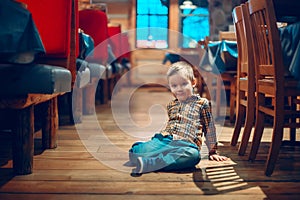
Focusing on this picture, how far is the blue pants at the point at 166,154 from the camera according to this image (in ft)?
5.64

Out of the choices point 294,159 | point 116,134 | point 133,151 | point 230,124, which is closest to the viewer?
point 133,151

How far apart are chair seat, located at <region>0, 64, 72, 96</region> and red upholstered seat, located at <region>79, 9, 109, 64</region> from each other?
89.3 inches

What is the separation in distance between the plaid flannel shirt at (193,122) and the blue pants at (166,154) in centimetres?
6

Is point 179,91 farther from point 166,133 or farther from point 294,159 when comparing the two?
point 294,159

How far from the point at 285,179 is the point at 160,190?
22.0 inches

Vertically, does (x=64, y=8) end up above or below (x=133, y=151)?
above

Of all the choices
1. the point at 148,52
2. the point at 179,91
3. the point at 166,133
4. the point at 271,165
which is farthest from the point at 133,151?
the point at 148,52

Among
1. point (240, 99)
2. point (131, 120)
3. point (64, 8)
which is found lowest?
point (131, 120)

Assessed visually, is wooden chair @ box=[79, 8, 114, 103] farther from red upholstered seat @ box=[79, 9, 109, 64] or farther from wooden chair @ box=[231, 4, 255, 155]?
wooden chair @ box=[231, 4, 255, 155]

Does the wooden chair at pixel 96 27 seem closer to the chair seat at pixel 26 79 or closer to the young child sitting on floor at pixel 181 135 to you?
the young child sitting on floor at pixel 181 135

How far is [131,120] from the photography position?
11.0 ft

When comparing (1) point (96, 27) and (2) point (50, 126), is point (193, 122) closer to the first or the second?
(2) point (50, 126)

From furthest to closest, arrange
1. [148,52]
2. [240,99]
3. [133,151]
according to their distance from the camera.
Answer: [148,52], [240,99], [133,151]

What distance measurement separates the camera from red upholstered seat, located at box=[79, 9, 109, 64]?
12.3 ft
